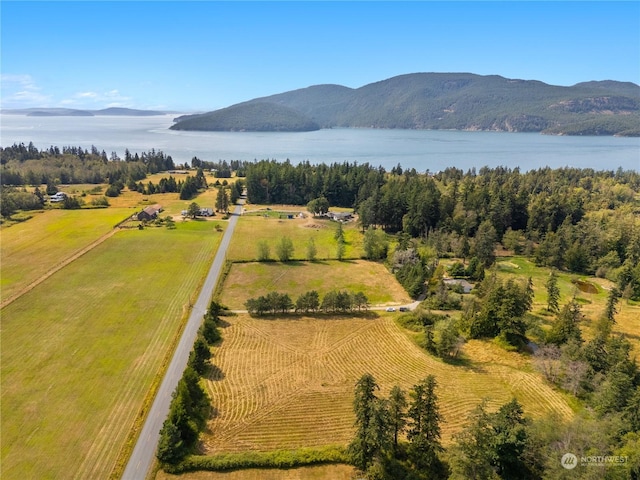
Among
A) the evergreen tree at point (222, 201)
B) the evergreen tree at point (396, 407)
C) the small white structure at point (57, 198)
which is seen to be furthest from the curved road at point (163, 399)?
the small white structure at point (57, 198)

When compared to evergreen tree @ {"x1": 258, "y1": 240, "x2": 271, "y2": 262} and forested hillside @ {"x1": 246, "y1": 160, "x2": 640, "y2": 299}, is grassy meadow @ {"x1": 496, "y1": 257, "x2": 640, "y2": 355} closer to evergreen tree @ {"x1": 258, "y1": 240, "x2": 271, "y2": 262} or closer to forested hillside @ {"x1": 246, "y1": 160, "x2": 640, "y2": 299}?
forested hillside @ {"x1": 246, "y1": 160, "x2": 640, "y2": 299}

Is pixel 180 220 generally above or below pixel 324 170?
below

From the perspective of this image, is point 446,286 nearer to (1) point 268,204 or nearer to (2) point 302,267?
(2) point 302,267

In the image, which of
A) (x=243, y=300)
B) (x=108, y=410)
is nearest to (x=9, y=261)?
(x=243, y=300)

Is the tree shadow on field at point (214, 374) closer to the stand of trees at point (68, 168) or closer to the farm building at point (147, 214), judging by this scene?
the farm building at point (147, 214)

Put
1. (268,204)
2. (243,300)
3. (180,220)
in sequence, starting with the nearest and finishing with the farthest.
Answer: (243,300) < (180,220) < (268,204)

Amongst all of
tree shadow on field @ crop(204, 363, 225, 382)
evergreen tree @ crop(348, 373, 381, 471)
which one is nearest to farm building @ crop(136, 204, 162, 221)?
tree shadow on field @ crop(204, 363, 225, 382)

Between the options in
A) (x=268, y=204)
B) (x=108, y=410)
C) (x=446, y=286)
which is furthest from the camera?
(x=268, y=204)
